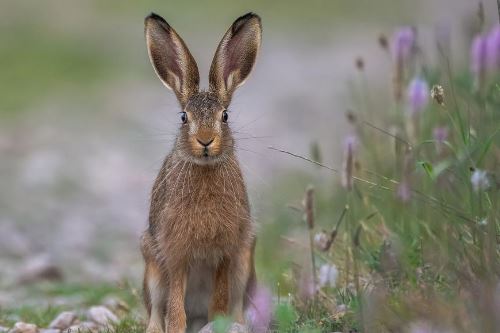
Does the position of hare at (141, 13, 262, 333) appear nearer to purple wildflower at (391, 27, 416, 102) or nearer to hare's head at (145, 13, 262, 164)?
hare's head at (145, 13, 262, 164)

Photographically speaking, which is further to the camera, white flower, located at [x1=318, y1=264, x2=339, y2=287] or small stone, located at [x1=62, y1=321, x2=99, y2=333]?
white flower, located at [x1=318, y1=264, x2=339, y2=287]

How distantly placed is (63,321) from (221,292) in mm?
953

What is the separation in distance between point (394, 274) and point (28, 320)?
6.76ft

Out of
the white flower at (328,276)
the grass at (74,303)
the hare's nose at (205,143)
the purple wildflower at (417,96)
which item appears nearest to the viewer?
the hare's nose at (205,143)

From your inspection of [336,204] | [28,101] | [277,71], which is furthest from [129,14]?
[336,204]

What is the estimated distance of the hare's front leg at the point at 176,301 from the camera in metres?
5.56

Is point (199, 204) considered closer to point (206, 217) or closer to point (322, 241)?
point (206, 217)

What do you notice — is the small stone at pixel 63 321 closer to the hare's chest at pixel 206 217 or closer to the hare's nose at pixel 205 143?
the hare's chest at pixel 206 217

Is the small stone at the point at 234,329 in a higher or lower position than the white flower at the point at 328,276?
lower

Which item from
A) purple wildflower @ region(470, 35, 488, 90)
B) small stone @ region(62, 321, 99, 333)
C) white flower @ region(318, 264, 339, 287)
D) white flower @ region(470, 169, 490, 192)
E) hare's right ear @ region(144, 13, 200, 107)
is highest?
hare's right ear @ region(144, 13, 200, 107)

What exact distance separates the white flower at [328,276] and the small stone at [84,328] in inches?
43.0

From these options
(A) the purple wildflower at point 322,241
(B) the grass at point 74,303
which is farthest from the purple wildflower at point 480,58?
(B) the grass at point 74,303

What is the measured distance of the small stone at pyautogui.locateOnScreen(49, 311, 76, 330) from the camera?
6.14 meters

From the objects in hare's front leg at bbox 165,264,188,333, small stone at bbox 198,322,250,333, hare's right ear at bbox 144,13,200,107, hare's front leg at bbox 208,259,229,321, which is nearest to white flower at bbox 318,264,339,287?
hare's front leg at bbox 208,259,229,321
